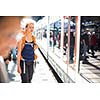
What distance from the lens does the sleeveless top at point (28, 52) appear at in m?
3.58

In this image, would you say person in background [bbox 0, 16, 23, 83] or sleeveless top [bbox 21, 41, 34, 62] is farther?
sleeveless top [bbox 21, 41, 34, 62]

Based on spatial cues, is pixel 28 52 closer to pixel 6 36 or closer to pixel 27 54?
pixel 27 54

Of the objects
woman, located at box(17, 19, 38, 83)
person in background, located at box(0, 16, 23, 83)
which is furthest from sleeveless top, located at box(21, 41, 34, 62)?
person in background, located at box(0, 16, 23, 83)

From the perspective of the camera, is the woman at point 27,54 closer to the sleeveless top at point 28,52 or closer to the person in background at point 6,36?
the sleeveless top at point 28,52

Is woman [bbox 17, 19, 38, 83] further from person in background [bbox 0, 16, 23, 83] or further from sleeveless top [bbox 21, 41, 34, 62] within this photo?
person in background [bbox 0, 16, 23, 83]

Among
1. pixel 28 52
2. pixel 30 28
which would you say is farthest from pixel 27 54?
pixel 30 28

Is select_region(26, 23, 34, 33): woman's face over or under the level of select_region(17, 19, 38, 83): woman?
over

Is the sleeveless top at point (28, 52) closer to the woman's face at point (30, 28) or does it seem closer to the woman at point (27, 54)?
the woman at point (27, 54)

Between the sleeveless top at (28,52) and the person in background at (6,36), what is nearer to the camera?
the person in background at (6,36)

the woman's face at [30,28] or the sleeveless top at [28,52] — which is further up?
the woman's face at [30,28]

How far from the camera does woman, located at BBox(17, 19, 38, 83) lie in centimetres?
356

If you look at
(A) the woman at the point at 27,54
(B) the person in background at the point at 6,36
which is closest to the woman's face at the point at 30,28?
(A) the woman at the point at 27,54

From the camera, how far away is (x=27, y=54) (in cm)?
359
